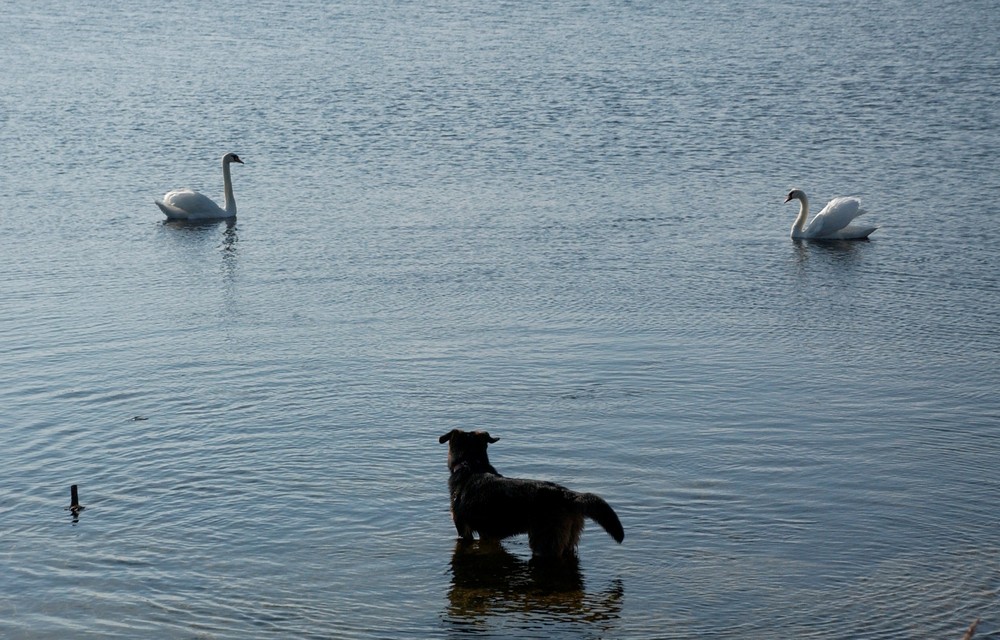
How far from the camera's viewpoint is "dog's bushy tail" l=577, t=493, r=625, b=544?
6.99m

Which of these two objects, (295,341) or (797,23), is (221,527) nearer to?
(295,341)

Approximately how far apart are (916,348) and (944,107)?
14051 millimetres

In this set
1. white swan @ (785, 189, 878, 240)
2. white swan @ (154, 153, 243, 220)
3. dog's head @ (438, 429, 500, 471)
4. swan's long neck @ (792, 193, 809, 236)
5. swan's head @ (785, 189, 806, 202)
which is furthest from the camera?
white swan @ (154, 153, 243, 220)

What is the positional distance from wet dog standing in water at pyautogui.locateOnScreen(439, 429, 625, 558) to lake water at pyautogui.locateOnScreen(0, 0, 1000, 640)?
0.21 meters

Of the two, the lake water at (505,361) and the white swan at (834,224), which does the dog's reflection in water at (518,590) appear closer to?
the lake water at (505,361)

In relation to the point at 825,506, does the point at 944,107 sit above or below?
above

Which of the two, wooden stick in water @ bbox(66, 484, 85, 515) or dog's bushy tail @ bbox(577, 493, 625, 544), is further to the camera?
wooden stick in water @ bbox(66, 484, 85, 515)

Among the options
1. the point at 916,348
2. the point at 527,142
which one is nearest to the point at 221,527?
the point at 916,348

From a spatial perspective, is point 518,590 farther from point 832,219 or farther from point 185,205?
point 185,205

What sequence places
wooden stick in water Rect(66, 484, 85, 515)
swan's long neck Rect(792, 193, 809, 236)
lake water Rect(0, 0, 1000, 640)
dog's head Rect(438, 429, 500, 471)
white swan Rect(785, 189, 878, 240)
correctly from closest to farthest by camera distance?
lake water Rect(0, 0, 1000, 640), dog's head Rect(438, 429, 500, 471), wooden stick in water Rect(66, 484, 85, 515), white swan Rect(785, 189, 878, 240), swan's long neck Rect(792, 193, 809, 236)

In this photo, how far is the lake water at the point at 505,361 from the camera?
7199 millimetres

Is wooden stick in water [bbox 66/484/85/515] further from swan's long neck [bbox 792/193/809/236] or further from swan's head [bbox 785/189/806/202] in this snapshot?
swan's head [bbox 785/189/806/202]

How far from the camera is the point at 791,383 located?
34.7 ft

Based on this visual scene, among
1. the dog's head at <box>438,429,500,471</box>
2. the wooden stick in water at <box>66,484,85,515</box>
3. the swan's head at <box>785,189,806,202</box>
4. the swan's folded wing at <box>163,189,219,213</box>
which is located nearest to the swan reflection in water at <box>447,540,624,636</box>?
the dog's head at <box>438,429,500,471</box>
